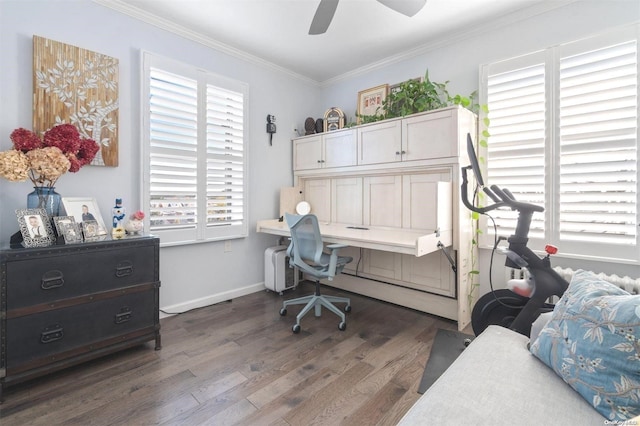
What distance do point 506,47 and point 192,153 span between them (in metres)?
3.03

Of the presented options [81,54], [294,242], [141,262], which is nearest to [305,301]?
[294,242]

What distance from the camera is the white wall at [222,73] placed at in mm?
2049

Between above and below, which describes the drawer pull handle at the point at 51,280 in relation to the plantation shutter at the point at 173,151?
below

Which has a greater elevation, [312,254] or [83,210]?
[83,210]

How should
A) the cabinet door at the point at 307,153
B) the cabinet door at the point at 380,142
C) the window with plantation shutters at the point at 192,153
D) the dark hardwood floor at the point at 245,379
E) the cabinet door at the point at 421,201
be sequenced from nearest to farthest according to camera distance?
the dark hardwood floor at the point at 245,379
the window with plantation shutters at the point at 192,153
the cabinet door at the point at 421,201
the cabinet door at the point at 380,142
the cabinet door at the point at 307,153

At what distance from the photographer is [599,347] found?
935 mm

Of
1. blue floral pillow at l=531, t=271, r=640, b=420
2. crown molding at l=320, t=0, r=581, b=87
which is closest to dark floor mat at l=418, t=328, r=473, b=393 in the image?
blue floral pillow at l=531, t=271, r=640, b=420

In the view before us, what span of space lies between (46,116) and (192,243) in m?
1.45

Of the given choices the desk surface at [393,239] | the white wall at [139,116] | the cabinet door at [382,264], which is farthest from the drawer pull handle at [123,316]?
the cabinet door at [382,264]

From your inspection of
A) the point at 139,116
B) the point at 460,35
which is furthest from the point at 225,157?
the point at 460,35

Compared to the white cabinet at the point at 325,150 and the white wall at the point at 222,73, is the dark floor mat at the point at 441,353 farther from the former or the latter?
the white cabinet at the point at 325,150

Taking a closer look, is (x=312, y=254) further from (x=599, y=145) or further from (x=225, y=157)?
(x=599, y=145)

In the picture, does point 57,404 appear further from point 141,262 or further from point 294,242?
point 294,242

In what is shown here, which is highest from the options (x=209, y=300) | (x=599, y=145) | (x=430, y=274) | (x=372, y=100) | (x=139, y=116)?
(x=372, y=100)
